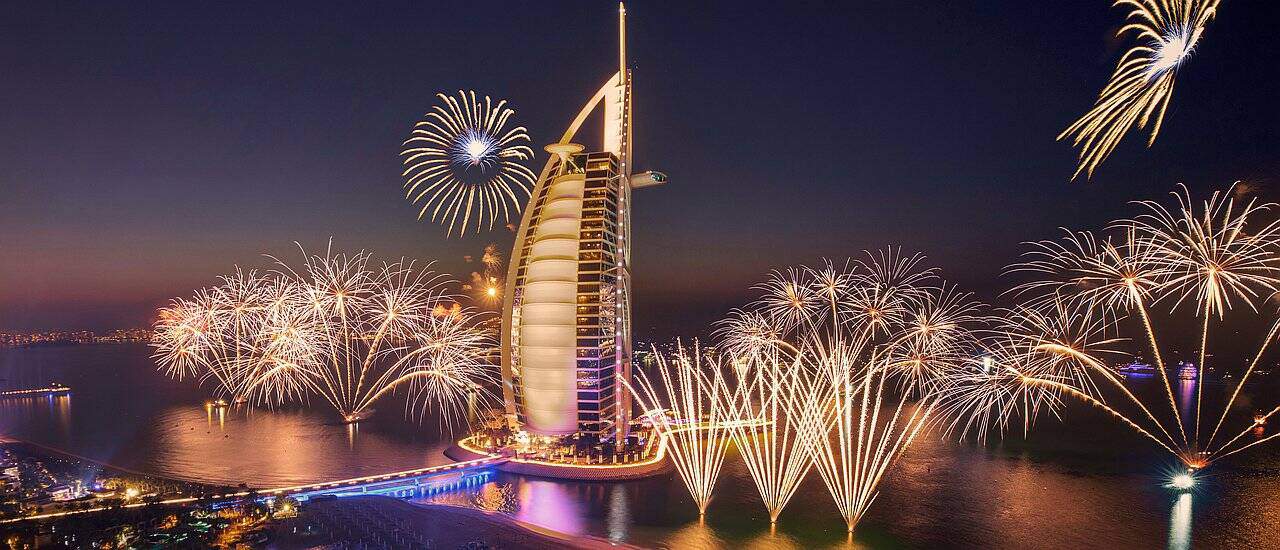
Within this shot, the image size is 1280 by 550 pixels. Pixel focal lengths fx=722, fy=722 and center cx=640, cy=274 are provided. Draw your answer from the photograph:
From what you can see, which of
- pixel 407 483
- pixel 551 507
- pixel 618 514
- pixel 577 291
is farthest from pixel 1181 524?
pixel 407 483

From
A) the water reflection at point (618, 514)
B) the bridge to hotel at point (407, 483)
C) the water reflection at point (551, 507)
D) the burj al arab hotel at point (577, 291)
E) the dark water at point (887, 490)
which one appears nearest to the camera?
the water reflection at point (618, 514)

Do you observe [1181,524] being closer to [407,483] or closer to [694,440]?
[694,440]

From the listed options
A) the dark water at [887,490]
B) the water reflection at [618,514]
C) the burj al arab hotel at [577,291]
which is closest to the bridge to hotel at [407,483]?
the dark water at [887,490]

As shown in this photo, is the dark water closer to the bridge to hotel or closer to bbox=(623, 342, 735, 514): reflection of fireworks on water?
bbox=(623, 342, 735, 514): reflection of fireworks on water

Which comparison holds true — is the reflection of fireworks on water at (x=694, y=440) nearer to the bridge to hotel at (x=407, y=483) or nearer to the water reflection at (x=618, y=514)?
the water reflection at (x=618, y=514)

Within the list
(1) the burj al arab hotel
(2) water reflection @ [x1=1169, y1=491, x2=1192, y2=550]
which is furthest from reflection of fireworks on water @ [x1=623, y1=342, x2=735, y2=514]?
(2) water reflection @ [x1=1169, y1=491, x2=1192, y2=550]

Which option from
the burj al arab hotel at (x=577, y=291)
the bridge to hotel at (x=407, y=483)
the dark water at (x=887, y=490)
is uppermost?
the burj al arab hotel at (x=577, y=291)

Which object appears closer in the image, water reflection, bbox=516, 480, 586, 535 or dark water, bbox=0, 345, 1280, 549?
dark water, bbox=0, 345, 1280, 549
